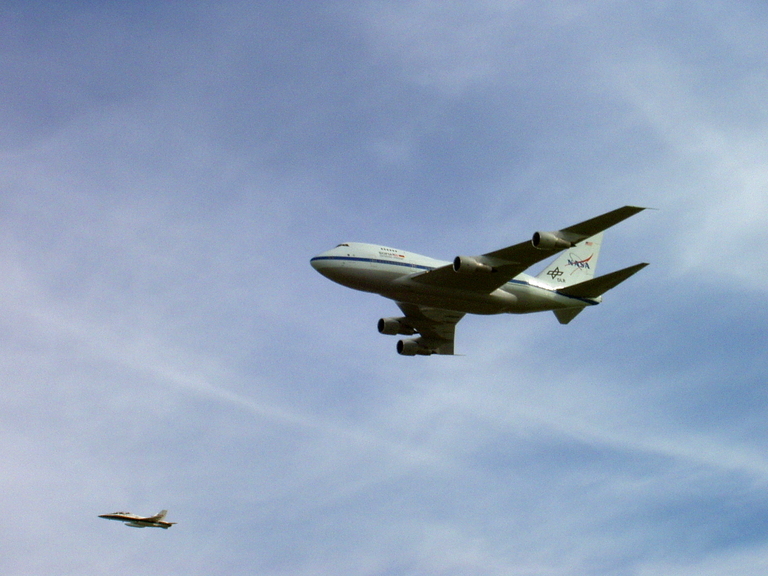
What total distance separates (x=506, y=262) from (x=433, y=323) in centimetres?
1261

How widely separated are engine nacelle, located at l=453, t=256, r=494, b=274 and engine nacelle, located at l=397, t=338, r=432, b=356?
13.7m

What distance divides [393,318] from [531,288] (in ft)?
37.9

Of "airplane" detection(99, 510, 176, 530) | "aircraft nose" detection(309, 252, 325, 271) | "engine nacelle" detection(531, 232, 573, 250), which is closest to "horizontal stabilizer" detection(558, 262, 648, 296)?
"engine nacelle" detection(531, 232, 573, 250)

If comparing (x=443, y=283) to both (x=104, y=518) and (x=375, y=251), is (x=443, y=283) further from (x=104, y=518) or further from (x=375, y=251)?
(x=104, y=518)

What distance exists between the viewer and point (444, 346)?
5803 centimetres

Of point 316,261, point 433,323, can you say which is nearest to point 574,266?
point 433,323

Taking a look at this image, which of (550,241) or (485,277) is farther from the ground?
(485,277)

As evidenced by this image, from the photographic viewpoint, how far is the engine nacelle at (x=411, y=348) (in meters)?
57.1

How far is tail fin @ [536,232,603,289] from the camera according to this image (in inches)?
2143

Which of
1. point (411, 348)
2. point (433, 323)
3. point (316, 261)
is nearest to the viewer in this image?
point (316, 261)

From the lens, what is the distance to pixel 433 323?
56.6 metres

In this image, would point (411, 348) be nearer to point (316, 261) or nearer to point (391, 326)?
point (391, 326)

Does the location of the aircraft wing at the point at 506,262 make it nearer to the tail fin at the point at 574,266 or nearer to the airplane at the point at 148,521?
the tail fin at the point at 574,266

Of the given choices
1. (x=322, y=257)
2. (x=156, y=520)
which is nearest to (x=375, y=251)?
(x=322, y=257)
